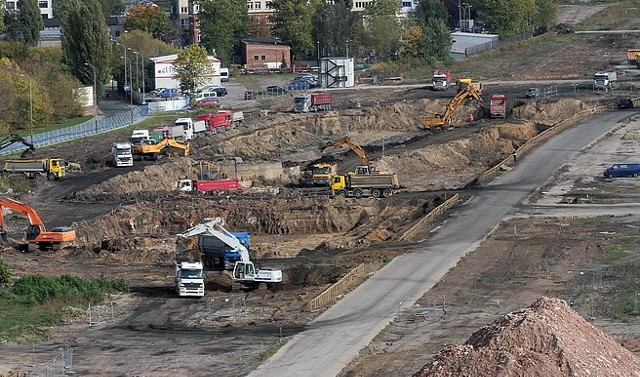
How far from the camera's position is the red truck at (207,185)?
7675cm

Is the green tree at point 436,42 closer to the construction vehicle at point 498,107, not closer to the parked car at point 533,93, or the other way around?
the parked car at point 533,93

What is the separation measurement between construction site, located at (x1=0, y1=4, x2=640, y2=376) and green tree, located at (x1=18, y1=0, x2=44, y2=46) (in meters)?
53.6

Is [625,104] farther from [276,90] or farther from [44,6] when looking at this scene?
[44,6]

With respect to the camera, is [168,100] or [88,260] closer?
[88,260]

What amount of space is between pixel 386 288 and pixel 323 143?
51.4m

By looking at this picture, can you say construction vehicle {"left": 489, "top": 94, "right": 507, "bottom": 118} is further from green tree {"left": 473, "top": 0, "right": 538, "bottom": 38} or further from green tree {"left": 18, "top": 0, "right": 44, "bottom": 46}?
green tree {"left": 18, "top": 0, "right": 44, "bottom": 46}

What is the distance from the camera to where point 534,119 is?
107500 millimetres

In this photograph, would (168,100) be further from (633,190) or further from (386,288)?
(386,288)

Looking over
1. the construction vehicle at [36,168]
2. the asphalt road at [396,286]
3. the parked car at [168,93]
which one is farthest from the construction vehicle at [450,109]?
the construction vehicle at [36,168]

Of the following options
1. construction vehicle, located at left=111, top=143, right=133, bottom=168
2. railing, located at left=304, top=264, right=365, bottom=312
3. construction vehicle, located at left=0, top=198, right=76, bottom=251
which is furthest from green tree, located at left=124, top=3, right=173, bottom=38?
railing, located at left=304, top=264, right=365, bottom=312

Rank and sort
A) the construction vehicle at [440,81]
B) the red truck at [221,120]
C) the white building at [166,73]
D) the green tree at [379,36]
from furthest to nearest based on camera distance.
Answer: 1. the green tree at [379,36]
2. the white building at [166,73]
3. the construction vehicle at [440,81]
4. the red truck at [221,120]

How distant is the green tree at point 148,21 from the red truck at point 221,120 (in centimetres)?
7132

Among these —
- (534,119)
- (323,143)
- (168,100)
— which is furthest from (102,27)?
(534,119)

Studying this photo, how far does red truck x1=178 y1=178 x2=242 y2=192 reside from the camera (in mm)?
76750
